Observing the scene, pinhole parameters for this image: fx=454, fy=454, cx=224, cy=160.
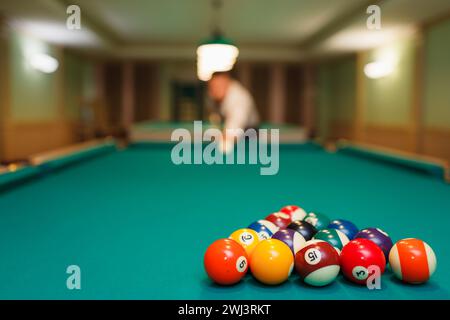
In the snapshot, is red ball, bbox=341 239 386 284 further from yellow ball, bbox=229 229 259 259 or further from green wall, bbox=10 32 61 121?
green wall, bbox=10 32 61 121

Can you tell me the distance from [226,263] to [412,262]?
480 mm

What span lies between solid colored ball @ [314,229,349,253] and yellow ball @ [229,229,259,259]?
188mm

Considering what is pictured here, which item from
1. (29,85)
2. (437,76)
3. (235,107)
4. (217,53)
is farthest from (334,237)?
(29,85)

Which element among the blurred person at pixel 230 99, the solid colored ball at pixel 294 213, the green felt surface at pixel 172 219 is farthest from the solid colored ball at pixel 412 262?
the blurred person at pixel 230 99

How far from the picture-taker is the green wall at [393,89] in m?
7.37

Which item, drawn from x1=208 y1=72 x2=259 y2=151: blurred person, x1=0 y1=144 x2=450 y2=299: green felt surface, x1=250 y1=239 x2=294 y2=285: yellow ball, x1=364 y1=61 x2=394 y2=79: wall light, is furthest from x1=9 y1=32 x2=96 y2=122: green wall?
x1=250 y1=239 x2=294 y2=285: yellow ball

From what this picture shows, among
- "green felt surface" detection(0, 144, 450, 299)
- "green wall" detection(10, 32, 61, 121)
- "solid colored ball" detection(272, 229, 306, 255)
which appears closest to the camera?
"green felt surface" detection(0, 144, 450, 299)

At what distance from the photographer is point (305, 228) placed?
145 cm

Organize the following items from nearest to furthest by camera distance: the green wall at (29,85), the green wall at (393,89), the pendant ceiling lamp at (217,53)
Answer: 1. the pendant ceiling lamp at (217,53)
2. the green wall at (29,85)
3. the green wall at (393,89)

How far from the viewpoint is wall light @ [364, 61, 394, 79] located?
8008 mm

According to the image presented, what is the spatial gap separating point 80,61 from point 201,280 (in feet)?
35.8

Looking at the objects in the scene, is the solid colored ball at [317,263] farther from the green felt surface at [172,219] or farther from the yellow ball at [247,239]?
the yellow ball at [247,239]

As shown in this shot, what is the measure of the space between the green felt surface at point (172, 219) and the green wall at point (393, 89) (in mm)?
4205
